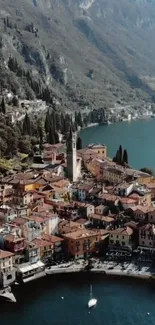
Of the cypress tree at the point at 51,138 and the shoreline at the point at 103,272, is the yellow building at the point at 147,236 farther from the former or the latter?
the cypress tree at the point at 51,138

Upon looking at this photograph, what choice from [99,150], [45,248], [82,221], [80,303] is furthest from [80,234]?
[99,150]

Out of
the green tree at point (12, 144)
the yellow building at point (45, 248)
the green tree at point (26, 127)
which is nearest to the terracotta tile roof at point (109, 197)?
the yellow building at point (45, 248)

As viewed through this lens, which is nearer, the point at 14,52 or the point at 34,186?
the point at 34,186

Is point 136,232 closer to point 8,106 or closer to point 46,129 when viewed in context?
point 46,129

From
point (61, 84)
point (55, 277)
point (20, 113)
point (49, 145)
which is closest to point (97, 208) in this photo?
point (55, 277)

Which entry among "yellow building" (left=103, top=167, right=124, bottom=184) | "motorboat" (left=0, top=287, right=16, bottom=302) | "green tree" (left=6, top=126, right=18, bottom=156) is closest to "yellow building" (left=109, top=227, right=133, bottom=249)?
"motorboat" (left=0, top=287, right=16, bottom=302)

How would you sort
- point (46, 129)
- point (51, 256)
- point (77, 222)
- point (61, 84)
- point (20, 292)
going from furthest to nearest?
1. point (61, 84)
2. point (46, 129)
3. point (77, 222)
4. point (51, 256)
5. point (20, 292)
